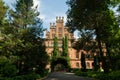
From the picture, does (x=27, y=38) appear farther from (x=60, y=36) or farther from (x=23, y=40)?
(x=60, y=36)

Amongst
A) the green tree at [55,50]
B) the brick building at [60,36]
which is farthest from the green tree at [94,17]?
the brick building at [60,36]

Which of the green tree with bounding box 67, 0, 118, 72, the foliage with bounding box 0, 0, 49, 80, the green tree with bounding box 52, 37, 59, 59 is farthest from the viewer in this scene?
the green tree with bounding box 52, 37, 59, 59

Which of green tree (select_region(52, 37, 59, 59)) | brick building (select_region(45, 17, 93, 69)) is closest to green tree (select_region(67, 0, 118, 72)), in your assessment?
green tree (select_region(52, 37, 59, 59))

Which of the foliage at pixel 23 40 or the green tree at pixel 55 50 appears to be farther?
the green tree at pixel 55 50

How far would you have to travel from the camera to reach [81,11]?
28688mm

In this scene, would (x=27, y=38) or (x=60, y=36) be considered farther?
(x=60, y=36)

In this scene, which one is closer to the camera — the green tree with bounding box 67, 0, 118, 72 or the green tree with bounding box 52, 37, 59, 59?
the green tree with bounding box 67, 0, 118, 72

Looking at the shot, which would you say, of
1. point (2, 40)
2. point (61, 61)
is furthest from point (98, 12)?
point (61, 61)

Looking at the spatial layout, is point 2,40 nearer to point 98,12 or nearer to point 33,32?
point 33,32

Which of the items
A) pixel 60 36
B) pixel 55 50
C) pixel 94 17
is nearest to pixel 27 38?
pixel 94 17

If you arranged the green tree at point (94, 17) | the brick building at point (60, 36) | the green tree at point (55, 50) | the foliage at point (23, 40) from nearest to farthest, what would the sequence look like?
the green tree at point (94, 17) < the foliage at point (23, 40) < the green tree at point (55, 50) < the brick building at point (60, 36)

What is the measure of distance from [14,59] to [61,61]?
42618mm

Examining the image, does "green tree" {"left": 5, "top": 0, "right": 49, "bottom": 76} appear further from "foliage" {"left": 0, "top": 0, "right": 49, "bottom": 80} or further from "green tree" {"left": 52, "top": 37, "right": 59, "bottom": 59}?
"green tree" {"left": 52, "top": 37, "right": 59, "bottom": 59}

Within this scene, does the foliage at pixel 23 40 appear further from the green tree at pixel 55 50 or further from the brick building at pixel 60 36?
the brick building at pixel 60 36
